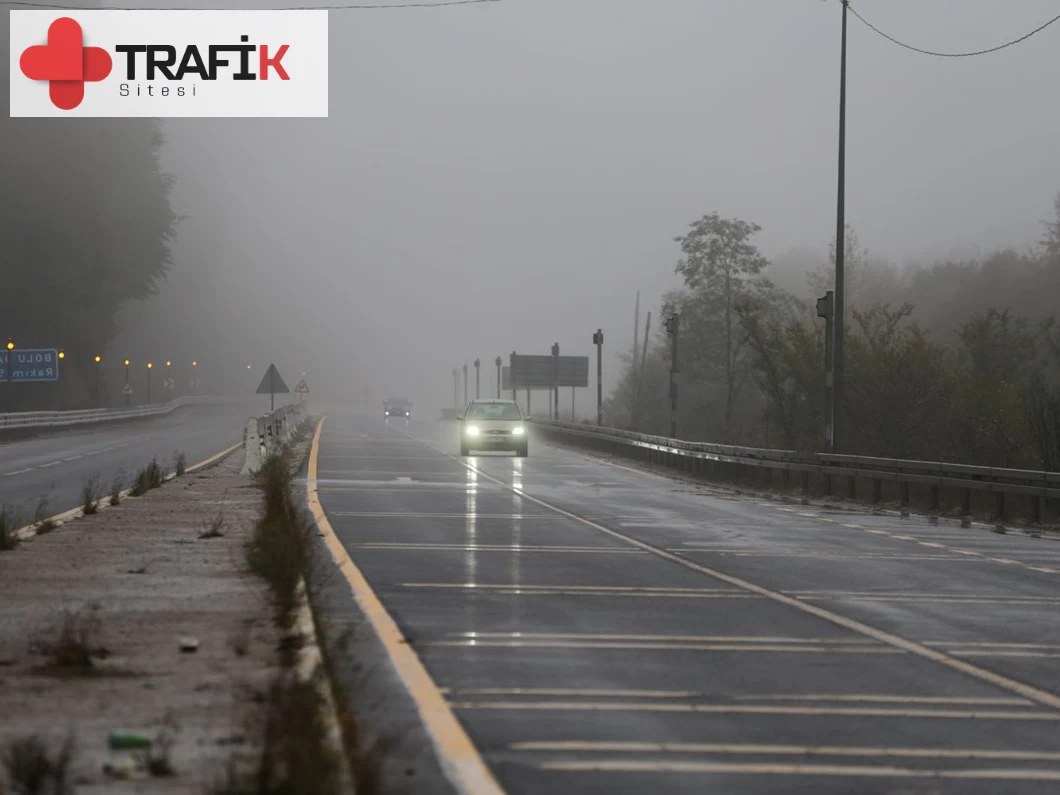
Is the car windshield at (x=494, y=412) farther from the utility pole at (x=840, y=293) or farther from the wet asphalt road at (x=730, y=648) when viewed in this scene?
the wet asphalt road at (x=730, y=648)

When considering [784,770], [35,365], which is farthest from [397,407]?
[784,770]

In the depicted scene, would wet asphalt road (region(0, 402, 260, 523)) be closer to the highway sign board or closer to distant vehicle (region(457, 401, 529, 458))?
distant vehicle (region(457, 401, 529, 458))

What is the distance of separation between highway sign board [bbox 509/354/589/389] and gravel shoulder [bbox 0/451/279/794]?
9453cm

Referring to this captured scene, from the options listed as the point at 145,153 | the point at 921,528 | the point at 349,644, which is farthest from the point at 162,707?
the point at 145,153

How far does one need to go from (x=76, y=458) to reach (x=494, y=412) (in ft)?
43.2

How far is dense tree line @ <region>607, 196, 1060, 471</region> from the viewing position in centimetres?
4388

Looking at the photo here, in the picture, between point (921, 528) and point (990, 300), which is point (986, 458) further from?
point (990, 300)

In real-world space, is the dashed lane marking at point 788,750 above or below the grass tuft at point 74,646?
below

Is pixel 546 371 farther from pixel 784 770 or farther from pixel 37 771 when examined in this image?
pixel 37 771

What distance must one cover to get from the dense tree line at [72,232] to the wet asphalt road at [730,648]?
72.4 metres

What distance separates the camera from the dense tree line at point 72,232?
9144 centimetres

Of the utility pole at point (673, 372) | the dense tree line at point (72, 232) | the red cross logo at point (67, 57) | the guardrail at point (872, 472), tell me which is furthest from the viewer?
the dense tree line at point (72, 232)

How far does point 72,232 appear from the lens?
9388cm

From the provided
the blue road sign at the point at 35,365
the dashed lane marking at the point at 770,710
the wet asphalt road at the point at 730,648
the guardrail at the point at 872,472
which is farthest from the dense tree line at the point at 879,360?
the blue road sign at the point at 35,365
